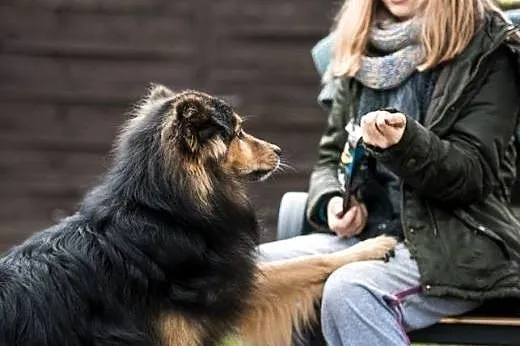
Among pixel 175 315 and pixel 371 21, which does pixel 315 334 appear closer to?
pixel 175 315

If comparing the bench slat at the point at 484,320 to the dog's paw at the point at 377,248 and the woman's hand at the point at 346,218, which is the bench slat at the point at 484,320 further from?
the woman's hand at the point at 346,218

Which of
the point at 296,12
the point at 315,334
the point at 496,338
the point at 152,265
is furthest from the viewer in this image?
the point at 296,12

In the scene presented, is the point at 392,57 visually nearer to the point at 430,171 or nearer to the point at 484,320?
the point at 430,171

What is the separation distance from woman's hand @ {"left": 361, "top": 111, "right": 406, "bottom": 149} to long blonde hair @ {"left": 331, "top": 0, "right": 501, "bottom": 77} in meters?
0.34

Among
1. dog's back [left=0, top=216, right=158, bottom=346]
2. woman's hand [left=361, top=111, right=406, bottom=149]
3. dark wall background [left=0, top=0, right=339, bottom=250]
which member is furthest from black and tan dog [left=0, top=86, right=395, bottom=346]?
dark wall background [left=0, top=0, right=339, bottom=250]

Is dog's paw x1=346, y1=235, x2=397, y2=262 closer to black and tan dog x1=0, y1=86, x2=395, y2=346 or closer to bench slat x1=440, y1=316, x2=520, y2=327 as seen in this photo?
black and tan dog x1=0, y1=86, x2=395, y2=346

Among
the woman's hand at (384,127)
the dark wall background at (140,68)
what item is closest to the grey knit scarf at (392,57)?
the woman's hand at (384,127)

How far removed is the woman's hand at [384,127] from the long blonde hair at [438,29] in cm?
34

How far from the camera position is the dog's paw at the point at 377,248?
330 cm

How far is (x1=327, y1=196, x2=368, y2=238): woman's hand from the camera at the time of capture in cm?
346

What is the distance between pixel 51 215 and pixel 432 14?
4667 millimetres

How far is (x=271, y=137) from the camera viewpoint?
24.0 ft

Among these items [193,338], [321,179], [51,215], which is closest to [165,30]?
[51,215]

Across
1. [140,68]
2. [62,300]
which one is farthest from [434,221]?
[140,68]
